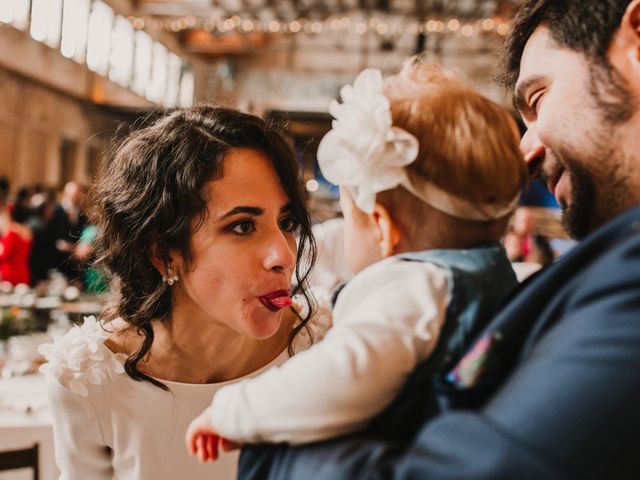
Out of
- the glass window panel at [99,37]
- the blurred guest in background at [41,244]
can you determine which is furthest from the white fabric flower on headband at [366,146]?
the glass window panel at [99,37]

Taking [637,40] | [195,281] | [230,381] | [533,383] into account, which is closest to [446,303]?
[533,383]

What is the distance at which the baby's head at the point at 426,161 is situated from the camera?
0.91 metres

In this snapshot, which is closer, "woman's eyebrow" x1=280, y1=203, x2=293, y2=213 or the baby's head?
the baby's head

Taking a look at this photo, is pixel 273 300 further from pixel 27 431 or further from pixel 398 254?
pixel 27 431

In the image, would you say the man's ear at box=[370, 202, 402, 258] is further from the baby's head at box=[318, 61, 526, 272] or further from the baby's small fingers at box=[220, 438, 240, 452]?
the baby's small fingers at box=[220, 438, 240, 452]

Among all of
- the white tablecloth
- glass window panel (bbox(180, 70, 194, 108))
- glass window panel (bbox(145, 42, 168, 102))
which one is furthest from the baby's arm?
glass window panel (bbox(180, 70, 194, 108))

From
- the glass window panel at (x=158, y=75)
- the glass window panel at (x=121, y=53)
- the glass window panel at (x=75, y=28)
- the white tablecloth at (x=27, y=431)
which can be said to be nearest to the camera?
the white tablecloth at (x=27, y=431)

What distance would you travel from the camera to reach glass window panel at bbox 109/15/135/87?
1688 centimetres

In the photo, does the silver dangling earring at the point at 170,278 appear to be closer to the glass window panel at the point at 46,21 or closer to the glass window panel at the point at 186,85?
the glass window panel at the point at 46,21

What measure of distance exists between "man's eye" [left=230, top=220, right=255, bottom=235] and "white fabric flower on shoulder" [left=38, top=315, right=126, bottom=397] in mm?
486

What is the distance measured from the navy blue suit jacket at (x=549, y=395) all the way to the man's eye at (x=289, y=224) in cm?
88

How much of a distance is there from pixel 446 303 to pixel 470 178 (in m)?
0.20

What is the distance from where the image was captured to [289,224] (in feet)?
5.44

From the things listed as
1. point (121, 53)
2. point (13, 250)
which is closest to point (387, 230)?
point (13, 250)
